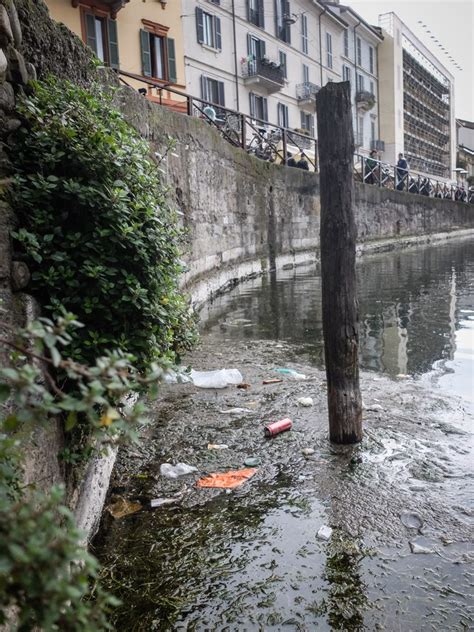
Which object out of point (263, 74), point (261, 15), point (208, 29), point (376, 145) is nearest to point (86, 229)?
point (208, 29)

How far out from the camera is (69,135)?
240cm

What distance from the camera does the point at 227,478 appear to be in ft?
10.5

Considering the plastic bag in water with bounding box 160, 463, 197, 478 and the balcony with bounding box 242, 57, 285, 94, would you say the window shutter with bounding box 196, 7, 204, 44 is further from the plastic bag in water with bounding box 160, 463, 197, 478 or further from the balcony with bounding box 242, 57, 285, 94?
the plastic bag in water with bounding box 160, 463, 197, 478

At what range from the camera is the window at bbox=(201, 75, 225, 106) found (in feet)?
74.4

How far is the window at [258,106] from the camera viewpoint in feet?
85.6

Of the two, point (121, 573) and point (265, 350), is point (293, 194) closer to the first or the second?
point (265, 350)

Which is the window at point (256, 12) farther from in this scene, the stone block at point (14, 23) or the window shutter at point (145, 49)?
the stone block at point (14, 23)

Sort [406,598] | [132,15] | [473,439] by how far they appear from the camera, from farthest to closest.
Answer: [132,15], [473,439], [406,598]

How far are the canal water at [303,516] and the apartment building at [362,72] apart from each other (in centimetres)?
3261

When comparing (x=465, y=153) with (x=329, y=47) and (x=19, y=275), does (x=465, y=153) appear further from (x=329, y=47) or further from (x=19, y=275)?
(x=19, y=275)

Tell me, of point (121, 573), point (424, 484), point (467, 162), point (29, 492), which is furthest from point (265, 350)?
point (467, 162)

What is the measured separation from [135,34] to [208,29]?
5.39m

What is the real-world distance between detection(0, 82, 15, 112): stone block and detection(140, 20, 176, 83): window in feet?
61.4

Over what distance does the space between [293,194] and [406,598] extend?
14.4 m
